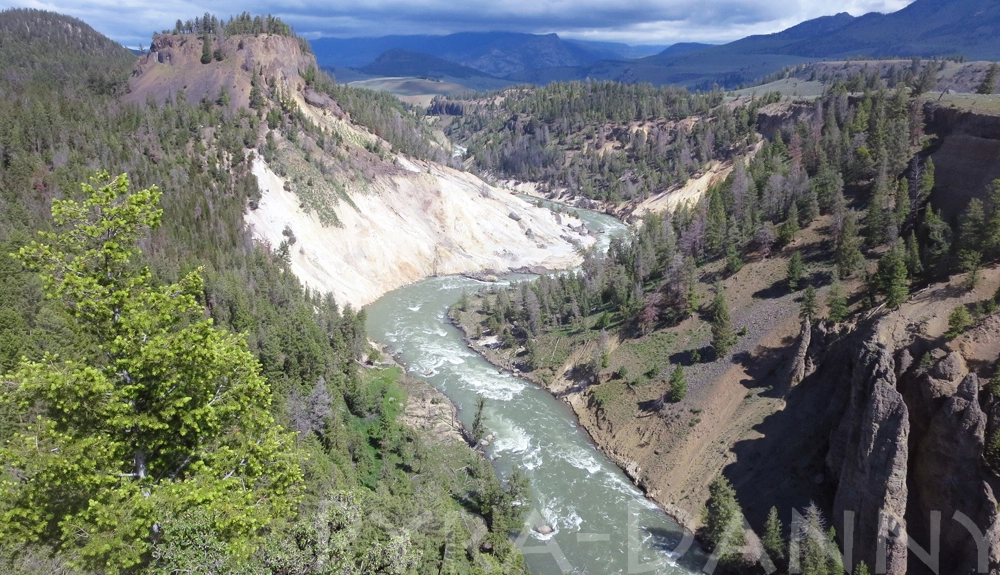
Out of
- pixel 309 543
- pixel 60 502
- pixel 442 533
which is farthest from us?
pixel 442 533

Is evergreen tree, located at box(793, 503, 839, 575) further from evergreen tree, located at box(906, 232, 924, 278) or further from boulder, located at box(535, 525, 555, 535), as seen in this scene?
evergreen tree, located at box(906, 232, 924, 278)

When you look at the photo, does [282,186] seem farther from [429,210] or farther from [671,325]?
[671,325]

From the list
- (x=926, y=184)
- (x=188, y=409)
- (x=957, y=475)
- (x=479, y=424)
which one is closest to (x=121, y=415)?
(x=188, y=409)

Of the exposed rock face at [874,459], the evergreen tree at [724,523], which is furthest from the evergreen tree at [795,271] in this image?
the evergreen tree at [724,523]

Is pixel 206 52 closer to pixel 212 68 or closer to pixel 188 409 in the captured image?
pixel 212 68

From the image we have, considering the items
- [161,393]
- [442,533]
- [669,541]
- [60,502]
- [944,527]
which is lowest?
[669,541]

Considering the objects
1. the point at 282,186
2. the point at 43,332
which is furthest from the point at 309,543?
the point at 282,186

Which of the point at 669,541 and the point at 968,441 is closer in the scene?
the point at 968,441

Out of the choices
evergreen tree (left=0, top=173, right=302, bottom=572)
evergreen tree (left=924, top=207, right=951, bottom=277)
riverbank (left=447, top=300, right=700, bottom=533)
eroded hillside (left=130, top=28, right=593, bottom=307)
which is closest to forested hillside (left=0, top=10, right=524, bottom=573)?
evergreen tree (left=0, top=173, right=302, bottom=572)
